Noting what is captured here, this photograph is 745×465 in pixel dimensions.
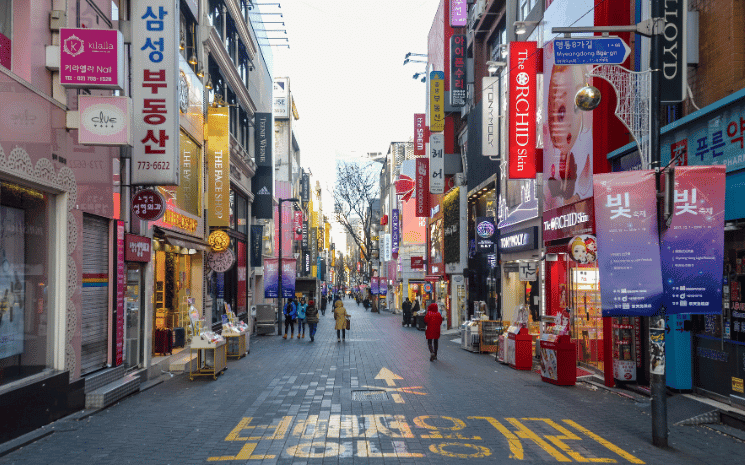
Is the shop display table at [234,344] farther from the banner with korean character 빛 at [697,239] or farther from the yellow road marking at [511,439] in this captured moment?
the banner with korean character 빛 at [697,239]

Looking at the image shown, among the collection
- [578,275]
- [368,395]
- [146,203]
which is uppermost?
[146,203]

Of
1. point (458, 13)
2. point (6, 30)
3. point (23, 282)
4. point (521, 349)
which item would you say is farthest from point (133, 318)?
point (458, 13)

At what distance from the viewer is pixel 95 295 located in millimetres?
12453

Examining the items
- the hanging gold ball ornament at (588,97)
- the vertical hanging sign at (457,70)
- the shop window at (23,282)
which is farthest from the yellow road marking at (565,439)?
the vertical hanging sign at (457,70)

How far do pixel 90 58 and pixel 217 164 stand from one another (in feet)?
44.4

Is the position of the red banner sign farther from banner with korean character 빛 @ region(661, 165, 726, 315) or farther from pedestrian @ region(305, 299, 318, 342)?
banner with korean character 빛 @ region(661, 165, 726, 315)

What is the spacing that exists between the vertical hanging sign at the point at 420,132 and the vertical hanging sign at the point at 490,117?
23436mm

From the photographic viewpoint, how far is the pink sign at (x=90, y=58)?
1023cm

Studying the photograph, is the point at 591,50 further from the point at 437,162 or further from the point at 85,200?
the point at 437,162

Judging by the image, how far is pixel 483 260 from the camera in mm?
30672

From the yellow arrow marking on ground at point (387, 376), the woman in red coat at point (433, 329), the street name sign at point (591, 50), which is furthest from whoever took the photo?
the woman in red coat at point (433, 329)

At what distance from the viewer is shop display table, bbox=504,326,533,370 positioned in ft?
56.9

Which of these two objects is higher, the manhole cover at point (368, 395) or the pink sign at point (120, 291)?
the pink sign at point (120, 291)

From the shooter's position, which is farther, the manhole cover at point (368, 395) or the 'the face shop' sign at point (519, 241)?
the 'the face shop' sign at point (519, 241)
